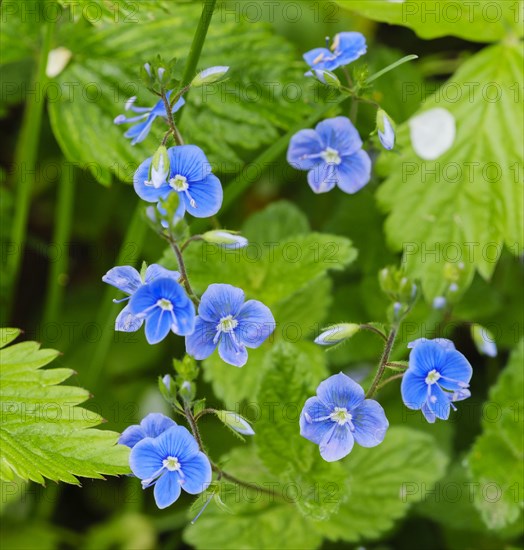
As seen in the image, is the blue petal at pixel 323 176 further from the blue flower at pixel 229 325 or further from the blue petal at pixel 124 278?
the blue petal at pixel 124 278

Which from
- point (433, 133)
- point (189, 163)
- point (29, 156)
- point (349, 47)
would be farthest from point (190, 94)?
point (189, 163)

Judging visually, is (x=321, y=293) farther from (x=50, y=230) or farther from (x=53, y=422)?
(x=50, y=230)

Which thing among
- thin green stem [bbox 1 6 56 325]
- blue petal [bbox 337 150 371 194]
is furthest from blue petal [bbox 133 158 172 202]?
thin green stem [bbox 1 6 56 325]

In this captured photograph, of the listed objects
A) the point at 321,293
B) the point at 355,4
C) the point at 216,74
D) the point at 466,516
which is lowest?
the point at 466,516

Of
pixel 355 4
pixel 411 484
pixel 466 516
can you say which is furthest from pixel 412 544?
pixel 355 4

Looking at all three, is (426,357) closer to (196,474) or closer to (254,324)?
(254,324)

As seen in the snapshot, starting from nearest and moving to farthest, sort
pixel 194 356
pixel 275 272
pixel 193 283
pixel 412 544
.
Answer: pixel 194 356, pixel 193 283, pixel 275 272, pixel 412 544
